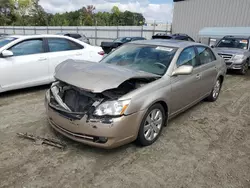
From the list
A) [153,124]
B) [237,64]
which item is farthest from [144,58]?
[237,64]

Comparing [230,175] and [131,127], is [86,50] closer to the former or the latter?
[131,127]

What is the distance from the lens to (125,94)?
2742 millimetres

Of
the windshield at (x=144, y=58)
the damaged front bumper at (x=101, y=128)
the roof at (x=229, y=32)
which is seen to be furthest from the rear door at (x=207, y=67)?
the roof at (x=229, y=32)

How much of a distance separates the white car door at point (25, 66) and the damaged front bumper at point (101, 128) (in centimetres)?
284

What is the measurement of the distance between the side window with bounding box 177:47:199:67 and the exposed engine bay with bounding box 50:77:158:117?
0.85 meters

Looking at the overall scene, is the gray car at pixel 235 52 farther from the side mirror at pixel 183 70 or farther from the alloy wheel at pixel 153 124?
the alloy wheel at pixel 153 124

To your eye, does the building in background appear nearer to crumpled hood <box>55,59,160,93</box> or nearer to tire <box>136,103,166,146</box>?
tire <box>136,103,166,146</box>

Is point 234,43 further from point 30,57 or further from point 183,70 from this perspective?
point 30,57

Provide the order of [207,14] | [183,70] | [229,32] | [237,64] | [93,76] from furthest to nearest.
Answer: [207,14]
[229,32]
[237,64]
[183,70]
[93,76]

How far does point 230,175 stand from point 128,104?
1.51 m

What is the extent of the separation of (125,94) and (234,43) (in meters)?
9.44

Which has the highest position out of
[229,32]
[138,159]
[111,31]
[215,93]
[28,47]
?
[229,32]

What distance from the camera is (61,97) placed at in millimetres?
3145

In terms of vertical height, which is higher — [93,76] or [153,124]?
[93,76]
